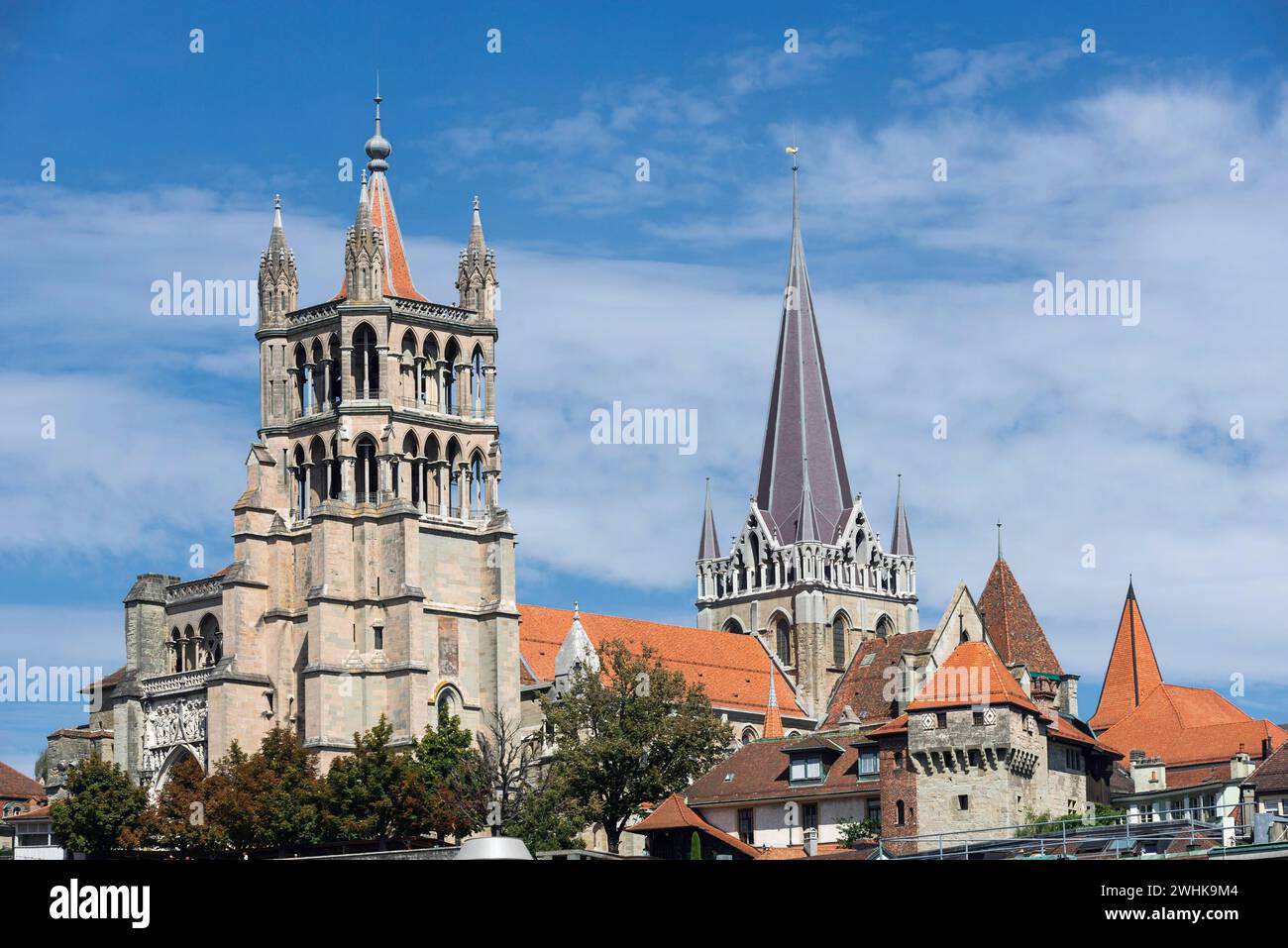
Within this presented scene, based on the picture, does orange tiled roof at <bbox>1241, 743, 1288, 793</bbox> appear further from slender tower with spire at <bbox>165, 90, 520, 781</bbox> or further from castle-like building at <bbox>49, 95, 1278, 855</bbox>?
slender tower with spire at <bbox>165, 90, 520, 781</bbox>

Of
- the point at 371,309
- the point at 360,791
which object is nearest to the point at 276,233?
the point at 371,309

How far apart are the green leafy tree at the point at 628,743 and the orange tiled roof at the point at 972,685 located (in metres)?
12.9

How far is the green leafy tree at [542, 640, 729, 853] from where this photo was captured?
10281 centimetres

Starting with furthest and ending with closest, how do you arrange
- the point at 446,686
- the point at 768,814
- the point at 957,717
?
the point at 446,686 < the point at 768,814 < the point at 957,717

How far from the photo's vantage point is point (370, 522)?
11619cm

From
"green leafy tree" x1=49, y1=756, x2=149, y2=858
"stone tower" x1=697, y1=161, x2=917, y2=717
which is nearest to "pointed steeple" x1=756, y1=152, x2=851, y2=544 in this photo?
"stone tower" x1=697, y1=161, x2=917, y2=717

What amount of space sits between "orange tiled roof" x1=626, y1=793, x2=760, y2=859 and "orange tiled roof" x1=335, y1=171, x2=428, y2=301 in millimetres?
34400

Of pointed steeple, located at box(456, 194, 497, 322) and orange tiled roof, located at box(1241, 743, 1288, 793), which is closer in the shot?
orange tiled roof, located at box(1241, 743, 1288, 793)

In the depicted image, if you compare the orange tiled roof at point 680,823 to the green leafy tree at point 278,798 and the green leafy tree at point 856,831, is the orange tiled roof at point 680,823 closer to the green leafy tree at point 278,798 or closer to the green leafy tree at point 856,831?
the green leafy tree at point 856,831

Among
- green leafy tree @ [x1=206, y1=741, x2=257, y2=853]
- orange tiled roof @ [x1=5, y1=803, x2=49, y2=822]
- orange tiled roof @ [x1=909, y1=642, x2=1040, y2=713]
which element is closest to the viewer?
orange tiled roof @ [x1=909, y1=642, x2=1040, y2=713]

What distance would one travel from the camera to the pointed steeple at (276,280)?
123500mm
